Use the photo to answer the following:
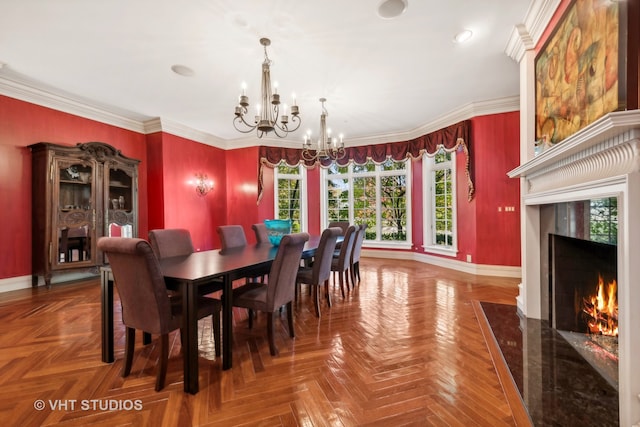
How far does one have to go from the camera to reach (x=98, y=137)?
4551 mm

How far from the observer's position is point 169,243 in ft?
8.70

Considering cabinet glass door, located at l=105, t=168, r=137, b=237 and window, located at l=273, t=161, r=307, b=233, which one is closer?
cabinet glass door, located at l=105, t=168, r=137, b=237

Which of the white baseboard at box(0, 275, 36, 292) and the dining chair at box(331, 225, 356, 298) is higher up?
the dining chair at box(331, 225, 356, 298)

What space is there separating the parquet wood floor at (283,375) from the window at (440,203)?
248 centimetres

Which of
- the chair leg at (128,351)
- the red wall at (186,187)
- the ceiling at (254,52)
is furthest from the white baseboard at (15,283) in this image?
the chair leg at (128,351)

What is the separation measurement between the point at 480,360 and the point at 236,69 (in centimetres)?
368

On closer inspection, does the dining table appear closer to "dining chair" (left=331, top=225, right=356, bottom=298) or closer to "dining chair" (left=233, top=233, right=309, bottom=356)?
"dining chair" (left=233, top=233, right=309, bottom=356)

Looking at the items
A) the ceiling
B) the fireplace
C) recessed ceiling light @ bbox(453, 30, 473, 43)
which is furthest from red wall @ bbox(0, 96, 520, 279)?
the fireplace

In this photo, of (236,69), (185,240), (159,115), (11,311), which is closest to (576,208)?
(185,240)

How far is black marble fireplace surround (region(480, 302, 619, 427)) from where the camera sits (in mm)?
1399

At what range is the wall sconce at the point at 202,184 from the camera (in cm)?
577

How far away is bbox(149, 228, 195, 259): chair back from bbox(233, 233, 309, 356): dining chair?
839 mm

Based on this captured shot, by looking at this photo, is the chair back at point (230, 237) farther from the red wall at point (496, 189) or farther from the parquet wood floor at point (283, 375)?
the red wall at point (496, 189)

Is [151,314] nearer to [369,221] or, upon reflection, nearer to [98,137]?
[98,137]
